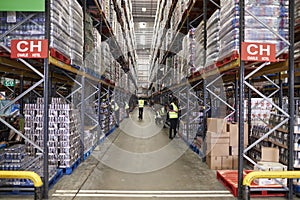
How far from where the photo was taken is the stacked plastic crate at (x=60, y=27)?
181 inches

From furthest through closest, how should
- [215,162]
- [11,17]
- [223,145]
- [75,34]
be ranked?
1. [215,162]
2. [223,145]
3. [75,34]
4. [11,17]

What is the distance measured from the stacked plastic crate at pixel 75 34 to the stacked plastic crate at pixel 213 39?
295 centimetres

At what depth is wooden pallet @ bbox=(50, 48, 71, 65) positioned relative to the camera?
4.53 meters

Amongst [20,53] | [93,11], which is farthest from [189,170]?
[93,11]

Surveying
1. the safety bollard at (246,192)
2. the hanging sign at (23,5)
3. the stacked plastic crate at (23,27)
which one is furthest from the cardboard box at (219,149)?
the hanging sign at (23,5)

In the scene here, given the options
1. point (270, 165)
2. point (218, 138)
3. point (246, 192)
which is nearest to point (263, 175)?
point (246, 192)

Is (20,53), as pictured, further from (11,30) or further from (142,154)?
(142,154)

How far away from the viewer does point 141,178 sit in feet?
18.3

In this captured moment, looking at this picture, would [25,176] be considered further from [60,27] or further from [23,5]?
[60,27]

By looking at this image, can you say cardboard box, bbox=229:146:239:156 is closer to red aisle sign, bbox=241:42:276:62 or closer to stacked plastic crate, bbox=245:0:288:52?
stacked plastic crate, bbox=245:0:288:52

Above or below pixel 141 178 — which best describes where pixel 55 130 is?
above

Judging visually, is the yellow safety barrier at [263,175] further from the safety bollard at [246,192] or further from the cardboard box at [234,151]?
the cardboard box at [234,151]

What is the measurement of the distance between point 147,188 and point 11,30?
3.31 m

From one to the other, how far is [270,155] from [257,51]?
1.87 metres
